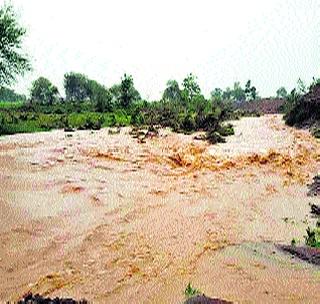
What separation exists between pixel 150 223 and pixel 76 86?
298 ft

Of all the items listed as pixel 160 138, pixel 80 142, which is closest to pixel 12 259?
pixel 80 142

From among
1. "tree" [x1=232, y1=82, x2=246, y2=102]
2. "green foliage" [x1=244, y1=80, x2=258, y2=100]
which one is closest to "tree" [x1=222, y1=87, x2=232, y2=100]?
"tree" [x1=232, y1=82, x2=246, y2=102]

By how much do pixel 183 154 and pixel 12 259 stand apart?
937 centimetres

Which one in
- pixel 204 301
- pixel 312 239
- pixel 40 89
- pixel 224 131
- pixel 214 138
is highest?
pixel 40 89

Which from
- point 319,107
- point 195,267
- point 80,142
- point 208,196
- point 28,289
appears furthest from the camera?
point 319,107

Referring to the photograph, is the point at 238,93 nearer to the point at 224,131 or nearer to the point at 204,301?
the point at 224,131

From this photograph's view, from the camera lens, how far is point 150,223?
29.2 feet

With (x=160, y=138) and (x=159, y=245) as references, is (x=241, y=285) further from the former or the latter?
(x=160, y=138)

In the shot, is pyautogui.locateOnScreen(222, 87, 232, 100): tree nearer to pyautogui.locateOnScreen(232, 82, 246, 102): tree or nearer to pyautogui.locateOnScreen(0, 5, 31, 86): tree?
pyautogui.locateOnScreen(232, 82, 246, 102): tree

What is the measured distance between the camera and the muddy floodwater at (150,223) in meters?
6.12

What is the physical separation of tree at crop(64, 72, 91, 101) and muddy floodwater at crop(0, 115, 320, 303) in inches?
3193

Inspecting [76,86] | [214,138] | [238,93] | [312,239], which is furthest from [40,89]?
[312,239]

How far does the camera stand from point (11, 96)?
424ft

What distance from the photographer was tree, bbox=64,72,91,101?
96000 millimetres
